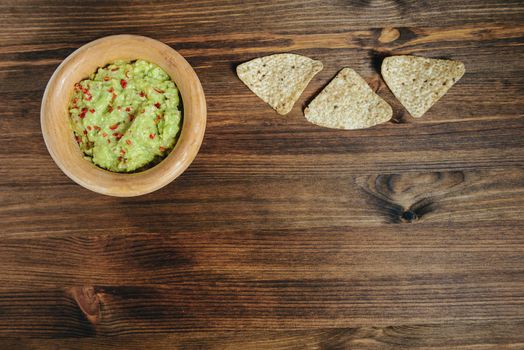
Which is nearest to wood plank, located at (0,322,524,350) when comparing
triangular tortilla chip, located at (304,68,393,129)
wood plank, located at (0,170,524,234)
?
wood plank, located at (0,170,524,234)

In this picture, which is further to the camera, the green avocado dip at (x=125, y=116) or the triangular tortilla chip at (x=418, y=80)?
the triangular tortilla chip at (x=418, y=80)

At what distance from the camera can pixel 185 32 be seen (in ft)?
6.59

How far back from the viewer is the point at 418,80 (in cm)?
193

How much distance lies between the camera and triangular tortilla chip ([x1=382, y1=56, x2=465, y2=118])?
1922 mm

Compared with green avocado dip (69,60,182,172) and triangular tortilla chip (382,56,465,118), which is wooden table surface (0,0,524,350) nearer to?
triangular tortilla chip (382,56,465,118)

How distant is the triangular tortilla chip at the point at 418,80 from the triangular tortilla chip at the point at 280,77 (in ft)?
0.94

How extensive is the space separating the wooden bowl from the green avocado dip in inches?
1.3

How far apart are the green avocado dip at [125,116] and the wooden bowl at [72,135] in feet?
0.11

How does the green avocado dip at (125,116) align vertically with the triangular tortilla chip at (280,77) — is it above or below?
below

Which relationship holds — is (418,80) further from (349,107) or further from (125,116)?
(125,116)

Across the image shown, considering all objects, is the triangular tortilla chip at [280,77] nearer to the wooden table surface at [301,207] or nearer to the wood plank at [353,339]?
the wooden table surface at [301,207]

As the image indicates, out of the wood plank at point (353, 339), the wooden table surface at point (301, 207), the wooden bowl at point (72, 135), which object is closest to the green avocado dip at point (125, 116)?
the wooden bowl at point (72, 135)

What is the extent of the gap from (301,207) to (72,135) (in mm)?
893

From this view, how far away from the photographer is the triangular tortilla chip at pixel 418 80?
1922 mm
